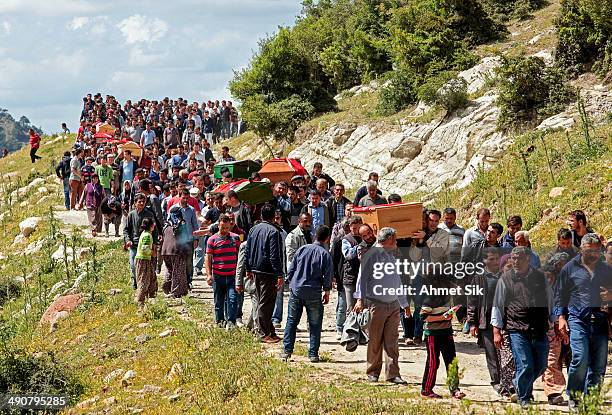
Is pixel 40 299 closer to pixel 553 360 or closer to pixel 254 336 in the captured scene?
pixel 254 336

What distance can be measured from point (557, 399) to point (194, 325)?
6222 millimetres

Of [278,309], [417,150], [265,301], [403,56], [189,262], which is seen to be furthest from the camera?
[403,56]

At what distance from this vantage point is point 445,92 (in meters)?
25.4

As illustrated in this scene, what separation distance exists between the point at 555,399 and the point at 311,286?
3.49 m

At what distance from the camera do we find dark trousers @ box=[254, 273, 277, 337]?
1254cm

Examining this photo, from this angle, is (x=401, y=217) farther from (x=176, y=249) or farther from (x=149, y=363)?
(x=176, y=249)

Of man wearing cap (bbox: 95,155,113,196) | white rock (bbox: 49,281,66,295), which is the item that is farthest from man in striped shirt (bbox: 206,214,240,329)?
man wearing cap (bbox: 95,155,113,196)

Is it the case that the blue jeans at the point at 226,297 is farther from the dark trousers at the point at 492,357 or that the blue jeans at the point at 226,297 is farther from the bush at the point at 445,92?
the bush at the point at 445,92

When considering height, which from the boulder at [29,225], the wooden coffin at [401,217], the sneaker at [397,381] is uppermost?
the boulder at [29,225]

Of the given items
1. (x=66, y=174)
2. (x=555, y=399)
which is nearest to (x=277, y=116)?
(x=66, y=174)

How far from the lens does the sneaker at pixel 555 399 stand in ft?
31.8

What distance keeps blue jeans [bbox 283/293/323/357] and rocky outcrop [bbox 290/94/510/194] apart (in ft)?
35.8

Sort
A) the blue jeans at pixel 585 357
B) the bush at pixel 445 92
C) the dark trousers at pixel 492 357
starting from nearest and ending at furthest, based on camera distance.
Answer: the blue jeans at pixel 585 357 < the dark trousers at pixel 492 357 < the bush at pixel 445 92

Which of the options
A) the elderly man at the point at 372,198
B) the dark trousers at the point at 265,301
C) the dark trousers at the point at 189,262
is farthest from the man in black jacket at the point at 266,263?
the dark trousers at the point at 189,262
